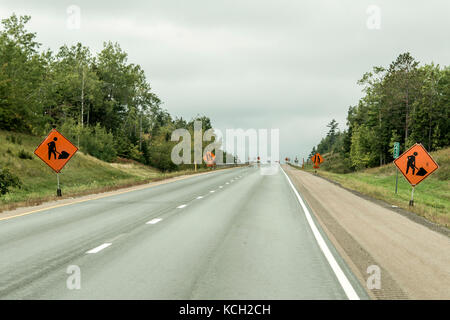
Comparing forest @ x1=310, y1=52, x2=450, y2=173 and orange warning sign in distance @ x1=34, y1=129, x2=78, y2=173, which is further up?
forest @ x1=310, y1=52, x2=450, y2=173

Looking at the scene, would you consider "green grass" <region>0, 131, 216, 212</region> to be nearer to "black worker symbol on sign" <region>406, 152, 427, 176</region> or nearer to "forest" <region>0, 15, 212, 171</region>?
"forest" <region>0, 15, 212, 171</region>

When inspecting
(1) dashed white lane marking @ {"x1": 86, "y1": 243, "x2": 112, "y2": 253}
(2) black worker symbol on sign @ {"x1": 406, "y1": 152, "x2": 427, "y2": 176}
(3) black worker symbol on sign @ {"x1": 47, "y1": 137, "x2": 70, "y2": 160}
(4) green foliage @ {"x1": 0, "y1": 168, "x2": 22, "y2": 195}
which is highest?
(3) black worker symbol on sign @ {"x1": 47, "y1": 137, "x2": 70, "y2": 160}

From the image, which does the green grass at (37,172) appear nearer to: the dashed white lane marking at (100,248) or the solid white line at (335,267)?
the dashed white lane marking at (100,248)

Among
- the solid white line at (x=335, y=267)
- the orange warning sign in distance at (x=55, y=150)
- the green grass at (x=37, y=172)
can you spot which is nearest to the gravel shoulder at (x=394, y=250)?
the solid white line at (x=335, y=267)

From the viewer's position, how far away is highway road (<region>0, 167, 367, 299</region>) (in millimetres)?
5387

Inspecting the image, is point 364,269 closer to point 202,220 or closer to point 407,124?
point 202,220

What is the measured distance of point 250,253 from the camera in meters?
7.72

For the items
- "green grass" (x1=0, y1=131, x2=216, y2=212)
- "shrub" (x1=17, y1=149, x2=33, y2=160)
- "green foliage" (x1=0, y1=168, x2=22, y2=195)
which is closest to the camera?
"green foliage" (x1=0, y1=168, x2=22, y2=195)

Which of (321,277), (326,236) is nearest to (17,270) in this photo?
(321,277)

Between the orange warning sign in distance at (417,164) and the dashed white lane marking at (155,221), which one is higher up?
the orange warning sign in distance at (417,164)

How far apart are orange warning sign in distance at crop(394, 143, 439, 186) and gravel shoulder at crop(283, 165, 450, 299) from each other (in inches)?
99.6

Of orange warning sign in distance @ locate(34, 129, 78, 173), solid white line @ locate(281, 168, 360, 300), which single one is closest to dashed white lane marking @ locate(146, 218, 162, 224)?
solid white line @ locate(281, 168, 360, 300)

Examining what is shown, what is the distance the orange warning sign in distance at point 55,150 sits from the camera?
18.6 metres

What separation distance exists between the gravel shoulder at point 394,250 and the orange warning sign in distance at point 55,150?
35.1ft
